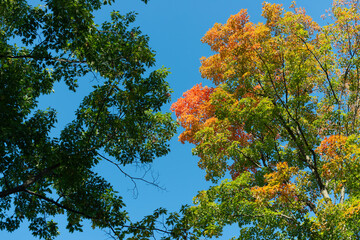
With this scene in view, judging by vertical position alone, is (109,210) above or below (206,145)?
below

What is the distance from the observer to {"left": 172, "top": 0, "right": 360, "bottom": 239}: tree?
11414mm

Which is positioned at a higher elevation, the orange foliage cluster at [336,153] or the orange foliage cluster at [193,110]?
the orange foliage cluster at [193,110]

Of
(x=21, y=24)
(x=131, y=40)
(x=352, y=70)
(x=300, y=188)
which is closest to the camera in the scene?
(x=21, y=24)

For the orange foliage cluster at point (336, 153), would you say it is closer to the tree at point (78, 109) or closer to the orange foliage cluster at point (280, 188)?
the orange foliage cluster at point (280, 188)

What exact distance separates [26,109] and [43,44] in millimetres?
2295

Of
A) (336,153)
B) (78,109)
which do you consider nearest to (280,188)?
(336,153)

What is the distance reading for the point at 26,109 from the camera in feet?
33.8

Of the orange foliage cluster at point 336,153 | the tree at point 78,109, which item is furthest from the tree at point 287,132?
the tree at point 78,109

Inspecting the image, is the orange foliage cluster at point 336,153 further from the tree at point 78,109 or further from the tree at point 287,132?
the tree at point 78,109

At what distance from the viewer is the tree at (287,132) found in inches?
449

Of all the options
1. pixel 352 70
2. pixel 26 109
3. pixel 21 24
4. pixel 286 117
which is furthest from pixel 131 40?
pixel 352 70

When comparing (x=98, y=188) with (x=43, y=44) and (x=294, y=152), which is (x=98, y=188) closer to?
(x=43, y=44)

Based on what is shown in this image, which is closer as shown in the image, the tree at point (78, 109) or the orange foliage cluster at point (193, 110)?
the tree at point (78, 109)

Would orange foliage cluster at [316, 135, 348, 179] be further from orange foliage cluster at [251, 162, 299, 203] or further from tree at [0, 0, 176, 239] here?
tree at [0, 0, 176, 239]
